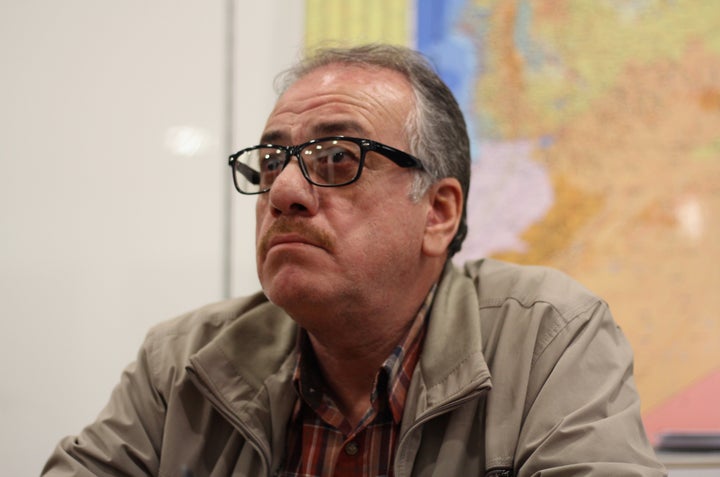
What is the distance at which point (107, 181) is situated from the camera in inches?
72.2

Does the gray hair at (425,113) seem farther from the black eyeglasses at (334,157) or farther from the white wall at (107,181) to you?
the white wall at (107,181)

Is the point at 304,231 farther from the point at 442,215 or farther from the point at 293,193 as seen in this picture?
the point at 442,215

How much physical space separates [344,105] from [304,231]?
26 cm

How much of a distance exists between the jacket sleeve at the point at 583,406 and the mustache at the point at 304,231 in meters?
0.41

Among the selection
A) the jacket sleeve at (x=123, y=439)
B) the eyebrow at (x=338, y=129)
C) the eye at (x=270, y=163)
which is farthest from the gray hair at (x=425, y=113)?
the jacket sleeve at (x=123, y=439)

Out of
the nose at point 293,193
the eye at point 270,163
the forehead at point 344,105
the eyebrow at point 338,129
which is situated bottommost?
the nose at point 293,193

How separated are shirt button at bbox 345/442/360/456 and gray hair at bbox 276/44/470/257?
0.47 metres

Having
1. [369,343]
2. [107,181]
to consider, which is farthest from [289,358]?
[107,181]

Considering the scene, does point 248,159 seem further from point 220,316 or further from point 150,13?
point 150,13

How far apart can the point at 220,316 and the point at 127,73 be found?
0.76 m

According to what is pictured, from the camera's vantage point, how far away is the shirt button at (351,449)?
50.5 inches

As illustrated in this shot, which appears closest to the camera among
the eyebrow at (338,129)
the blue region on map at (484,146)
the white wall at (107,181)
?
the eyebrow at (338,129)

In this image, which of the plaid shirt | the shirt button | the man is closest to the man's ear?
the man

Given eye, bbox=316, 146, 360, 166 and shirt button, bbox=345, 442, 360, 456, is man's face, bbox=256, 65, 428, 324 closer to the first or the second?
eye, bbox=316, 146, 360, 166
